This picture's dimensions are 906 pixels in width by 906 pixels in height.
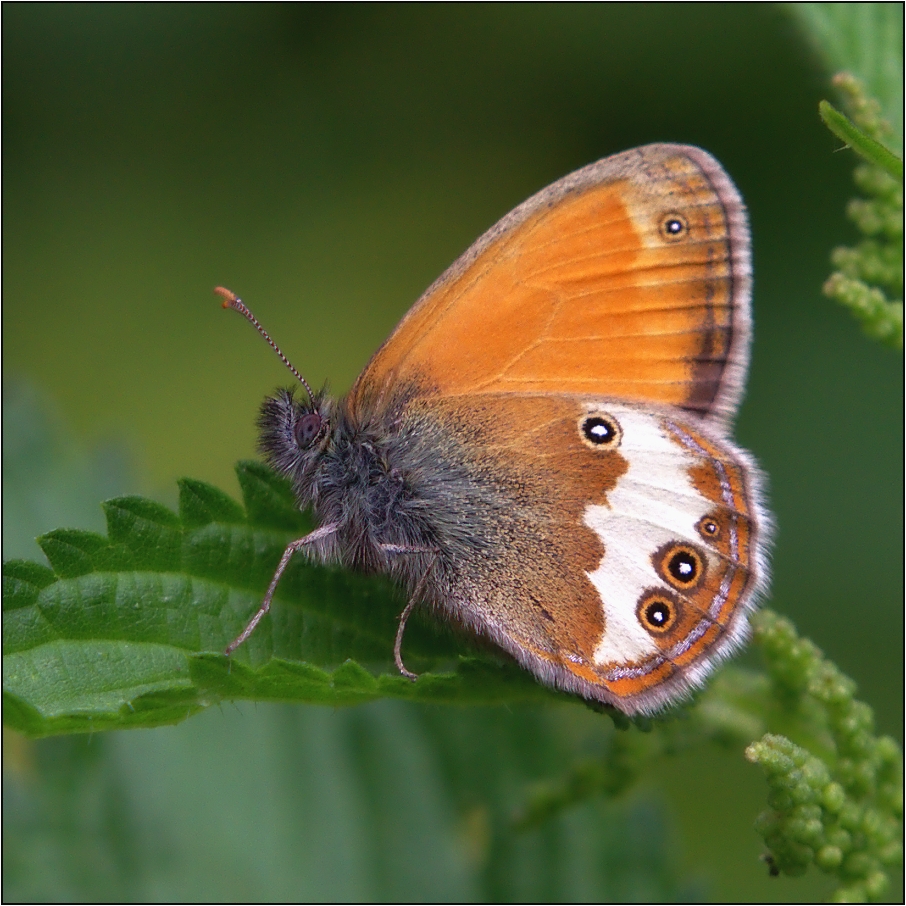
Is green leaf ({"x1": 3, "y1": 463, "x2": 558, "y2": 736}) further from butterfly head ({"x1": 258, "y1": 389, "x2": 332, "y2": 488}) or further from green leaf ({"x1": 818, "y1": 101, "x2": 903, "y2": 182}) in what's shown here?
green leaf ({"x1": 818, "y1": 101, "x2": 903, "y2": 182})

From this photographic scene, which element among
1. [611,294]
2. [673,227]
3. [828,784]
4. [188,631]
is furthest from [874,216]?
[188,631]

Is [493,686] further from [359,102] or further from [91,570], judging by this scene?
[359,102]

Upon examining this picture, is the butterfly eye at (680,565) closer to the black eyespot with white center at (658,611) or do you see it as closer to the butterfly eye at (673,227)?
the black eyespot with white center at (658,611)

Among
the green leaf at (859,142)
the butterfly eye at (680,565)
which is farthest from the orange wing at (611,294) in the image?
the green leaf at (859,142)

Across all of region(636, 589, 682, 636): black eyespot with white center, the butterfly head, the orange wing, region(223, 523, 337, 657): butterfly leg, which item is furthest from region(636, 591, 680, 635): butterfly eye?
the butterfly head

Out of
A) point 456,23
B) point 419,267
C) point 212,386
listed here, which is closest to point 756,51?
point 456,23

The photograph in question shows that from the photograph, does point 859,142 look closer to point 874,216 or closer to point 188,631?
point 874,216
